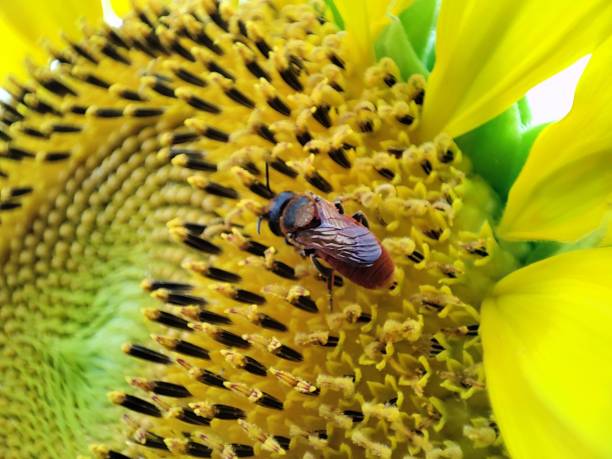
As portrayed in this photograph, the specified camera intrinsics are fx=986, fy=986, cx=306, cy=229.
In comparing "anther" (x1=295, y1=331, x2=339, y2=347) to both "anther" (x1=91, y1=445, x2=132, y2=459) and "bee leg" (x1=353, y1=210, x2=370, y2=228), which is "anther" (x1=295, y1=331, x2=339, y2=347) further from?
"anther" (x1=91, y1=445, x2=132, y2=459)

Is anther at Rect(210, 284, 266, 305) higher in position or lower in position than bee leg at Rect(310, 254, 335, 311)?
lower

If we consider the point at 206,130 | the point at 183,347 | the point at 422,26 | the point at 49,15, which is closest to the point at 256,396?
the point at 183,347

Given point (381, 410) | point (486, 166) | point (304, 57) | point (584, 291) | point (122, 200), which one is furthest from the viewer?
point (122, 200)

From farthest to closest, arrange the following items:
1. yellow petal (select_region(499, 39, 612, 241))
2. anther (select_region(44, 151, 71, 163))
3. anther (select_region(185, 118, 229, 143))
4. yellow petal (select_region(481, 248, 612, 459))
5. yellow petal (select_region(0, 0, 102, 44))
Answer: yellow petal (select_region(0, 0, 102, 44)), anther (select_region(44, 151, 71, 163)), anther (select_region(185, 118, 229, 143)), yellow petal (select_region(499, 39, 612, 241)), yellow petal (select_region(481, 248, 612, 459))

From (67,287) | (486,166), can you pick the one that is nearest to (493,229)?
(486,166)

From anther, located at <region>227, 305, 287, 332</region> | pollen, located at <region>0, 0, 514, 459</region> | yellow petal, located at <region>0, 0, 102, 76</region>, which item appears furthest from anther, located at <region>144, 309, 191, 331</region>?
yellow petal, located at <region>0, 0, 102, 76</region>

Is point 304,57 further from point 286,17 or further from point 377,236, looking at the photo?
point 377,236
